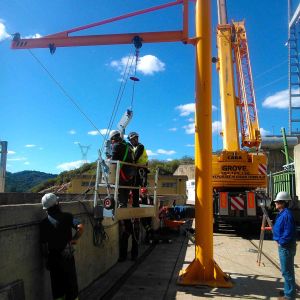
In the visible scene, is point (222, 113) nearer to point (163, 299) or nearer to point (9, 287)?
point (163, 299)

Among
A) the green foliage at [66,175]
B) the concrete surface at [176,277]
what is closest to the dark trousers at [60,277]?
the concrete surface at [176,277]

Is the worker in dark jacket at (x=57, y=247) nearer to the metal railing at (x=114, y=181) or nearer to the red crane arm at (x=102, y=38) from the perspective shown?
the metal railing at (x=114, y=181)

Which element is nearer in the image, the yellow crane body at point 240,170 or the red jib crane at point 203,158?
the red jib crane at point 203,158

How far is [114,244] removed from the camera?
9.85m

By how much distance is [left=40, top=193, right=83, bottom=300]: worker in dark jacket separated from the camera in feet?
17.9

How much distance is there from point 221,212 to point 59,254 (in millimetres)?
10929

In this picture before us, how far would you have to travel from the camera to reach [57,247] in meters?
5.45

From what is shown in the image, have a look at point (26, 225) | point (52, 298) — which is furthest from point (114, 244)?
point (26, 225)

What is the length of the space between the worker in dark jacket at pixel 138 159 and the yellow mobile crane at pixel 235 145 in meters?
6.87

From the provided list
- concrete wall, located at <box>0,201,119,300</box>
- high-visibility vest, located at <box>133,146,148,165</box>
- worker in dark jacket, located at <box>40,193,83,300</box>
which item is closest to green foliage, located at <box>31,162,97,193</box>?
high-visibility vest, located at <box>133,146,148,165</box>

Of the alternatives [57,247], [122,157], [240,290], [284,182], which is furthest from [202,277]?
[284,182]

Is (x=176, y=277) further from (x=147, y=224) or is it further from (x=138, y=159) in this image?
(x=147, y=224)

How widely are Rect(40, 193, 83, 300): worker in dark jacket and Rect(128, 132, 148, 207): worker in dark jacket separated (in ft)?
11.6

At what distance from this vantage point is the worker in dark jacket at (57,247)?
5461 mm
